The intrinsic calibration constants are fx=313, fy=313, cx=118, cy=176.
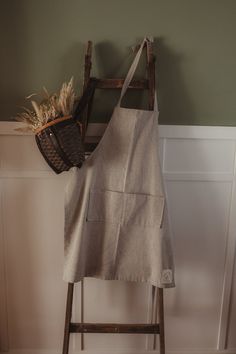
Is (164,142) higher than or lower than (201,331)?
higher

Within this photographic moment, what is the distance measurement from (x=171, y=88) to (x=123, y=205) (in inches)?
20.4

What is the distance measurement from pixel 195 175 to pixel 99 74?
589 millimetres

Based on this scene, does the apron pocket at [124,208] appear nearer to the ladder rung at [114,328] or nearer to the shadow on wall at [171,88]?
the shadow on wall at [171,88]

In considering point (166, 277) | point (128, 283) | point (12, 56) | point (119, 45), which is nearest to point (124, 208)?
point (166, 277)

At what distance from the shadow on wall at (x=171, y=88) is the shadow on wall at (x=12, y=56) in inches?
20.7

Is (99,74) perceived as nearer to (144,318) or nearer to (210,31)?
(210,31)

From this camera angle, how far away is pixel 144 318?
4.93 feet

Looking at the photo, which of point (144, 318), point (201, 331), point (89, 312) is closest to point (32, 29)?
point (89, 312)

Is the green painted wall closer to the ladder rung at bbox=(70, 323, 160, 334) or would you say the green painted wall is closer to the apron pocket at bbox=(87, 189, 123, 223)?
the apron pocket at bbox=(87, 189, 123, 223)

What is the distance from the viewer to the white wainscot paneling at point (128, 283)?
4.41 ft

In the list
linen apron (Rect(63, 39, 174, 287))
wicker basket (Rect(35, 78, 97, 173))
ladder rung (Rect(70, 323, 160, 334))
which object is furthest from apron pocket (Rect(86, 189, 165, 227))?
ladder rung (Rect(70, 323, 160, 334))

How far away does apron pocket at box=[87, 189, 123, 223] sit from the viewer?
121 centimetres

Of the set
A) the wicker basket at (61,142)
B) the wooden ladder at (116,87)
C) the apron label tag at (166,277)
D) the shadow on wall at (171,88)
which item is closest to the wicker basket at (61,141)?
the wicker basket at (61,142)

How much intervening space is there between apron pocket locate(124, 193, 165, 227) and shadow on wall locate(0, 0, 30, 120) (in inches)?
23.9
